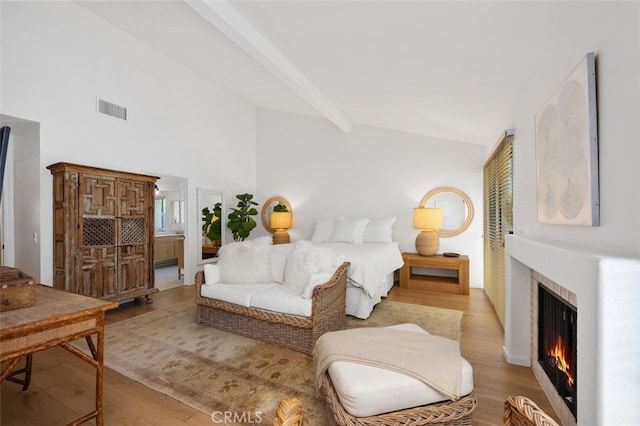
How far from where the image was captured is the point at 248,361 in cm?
236

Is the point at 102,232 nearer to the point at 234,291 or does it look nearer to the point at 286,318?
the point at 234,291

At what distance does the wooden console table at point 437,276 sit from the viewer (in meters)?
4.34

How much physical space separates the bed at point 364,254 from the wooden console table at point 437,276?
0.21 m

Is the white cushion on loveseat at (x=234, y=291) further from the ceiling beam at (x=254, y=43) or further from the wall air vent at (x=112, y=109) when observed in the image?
the wall air vent at (x=112, y=109)

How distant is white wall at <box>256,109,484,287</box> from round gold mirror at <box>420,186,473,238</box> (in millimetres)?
102

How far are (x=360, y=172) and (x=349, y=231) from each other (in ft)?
4.46

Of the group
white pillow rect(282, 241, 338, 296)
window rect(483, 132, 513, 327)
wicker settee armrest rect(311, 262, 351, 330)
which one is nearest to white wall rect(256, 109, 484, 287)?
window rect(483, 132, 513, 327)

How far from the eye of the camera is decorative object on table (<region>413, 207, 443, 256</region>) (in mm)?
4684

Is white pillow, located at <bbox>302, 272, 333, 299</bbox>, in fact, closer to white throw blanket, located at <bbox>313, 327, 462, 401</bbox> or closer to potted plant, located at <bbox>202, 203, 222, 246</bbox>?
white throw blanket, located at <bbox>313, 327, 462, 401</bbox>

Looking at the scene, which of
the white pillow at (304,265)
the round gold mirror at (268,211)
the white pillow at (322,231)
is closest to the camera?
the white pillow at (304,265)

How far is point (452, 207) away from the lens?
4.91m

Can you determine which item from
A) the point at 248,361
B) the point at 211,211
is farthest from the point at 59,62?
the point at 248,361

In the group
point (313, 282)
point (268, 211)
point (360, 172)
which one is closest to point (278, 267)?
point (313, 282)

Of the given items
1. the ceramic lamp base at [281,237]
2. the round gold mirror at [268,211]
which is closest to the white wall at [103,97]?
the round gold mirror at [268,211]
